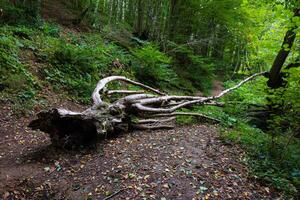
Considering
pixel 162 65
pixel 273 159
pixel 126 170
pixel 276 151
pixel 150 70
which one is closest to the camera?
pixel 126 170

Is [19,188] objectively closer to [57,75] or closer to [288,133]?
[57,75]

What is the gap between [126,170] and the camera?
4500 mm

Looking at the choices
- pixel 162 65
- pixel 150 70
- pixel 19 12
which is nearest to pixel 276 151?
pixel 150 70

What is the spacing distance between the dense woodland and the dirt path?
541mm

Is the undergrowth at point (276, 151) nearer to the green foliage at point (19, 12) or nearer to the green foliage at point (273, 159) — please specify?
the green foliage at point (273, 159)

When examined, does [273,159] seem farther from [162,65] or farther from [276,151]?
[162,65]

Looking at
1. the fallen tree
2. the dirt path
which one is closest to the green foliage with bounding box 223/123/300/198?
the dirt path

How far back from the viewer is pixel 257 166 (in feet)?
16.4

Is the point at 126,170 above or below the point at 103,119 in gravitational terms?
below

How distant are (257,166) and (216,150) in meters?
0.85

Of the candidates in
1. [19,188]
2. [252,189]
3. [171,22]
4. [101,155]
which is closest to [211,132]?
[252,189]

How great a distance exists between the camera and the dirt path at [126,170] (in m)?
4.03

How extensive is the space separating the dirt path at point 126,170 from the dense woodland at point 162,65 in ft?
1.78

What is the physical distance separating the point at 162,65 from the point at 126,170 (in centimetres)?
832
